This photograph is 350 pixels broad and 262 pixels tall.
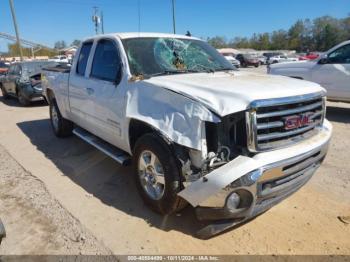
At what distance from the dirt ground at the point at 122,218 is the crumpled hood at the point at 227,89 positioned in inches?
52.9

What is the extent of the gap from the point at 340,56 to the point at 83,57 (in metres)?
6.31

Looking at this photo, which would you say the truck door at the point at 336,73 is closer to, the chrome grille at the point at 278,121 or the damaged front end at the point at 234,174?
the chrome grille at the point at 278,121

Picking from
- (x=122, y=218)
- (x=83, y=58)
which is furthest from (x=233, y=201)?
(x=83, y=58)

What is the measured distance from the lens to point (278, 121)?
3020 mm

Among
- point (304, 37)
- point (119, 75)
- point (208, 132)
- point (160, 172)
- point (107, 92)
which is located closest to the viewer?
point (208, 132)

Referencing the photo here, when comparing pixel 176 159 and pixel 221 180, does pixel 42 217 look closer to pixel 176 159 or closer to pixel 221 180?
pixel 176 159

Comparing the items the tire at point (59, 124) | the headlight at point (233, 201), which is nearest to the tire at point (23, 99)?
the tire at point (59, 124)

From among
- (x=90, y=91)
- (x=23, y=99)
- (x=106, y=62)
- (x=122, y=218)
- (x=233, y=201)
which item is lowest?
(x=23, y=99)

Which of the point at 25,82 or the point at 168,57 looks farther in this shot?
the point at 25,82

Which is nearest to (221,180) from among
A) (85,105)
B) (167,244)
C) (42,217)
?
(167,244)

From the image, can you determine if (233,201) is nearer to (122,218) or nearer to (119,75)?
(122,218)

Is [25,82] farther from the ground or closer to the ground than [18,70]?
closer to the ground

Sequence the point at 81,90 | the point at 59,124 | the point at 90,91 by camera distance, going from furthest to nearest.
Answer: the point at 59,124 → the point at 81,90 → the point at 90,91

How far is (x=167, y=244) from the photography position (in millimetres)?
3162
